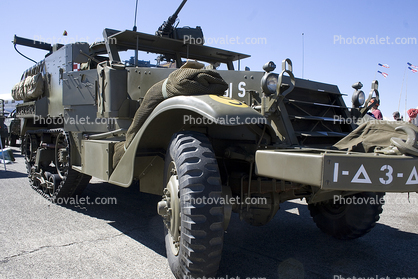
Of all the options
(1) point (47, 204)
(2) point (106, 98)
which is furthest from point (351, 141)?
(1) point (47, 204)

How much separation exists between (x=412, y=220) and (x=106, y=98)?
4.22 meters

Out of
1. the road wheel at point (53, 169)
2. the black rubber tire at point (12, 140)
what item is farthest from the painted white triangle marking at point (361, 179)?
the black rubber tire at point (12, 140)

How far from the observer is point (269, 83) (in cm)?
275

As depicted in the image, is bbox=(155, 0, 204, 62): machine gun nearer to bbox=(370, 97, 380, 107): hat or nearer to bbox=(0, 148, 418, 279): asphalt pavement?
bbox=(0, 148, 418, 279): asphalt pavement

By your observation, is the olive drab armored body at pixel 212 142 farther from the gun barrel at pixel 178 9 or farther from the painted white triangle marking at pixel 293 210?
the painted white triangle marking at pixel 293 210

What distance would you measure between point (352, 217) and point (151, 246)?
6.69 ft

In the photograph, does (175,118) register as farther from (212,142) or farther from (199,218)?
(199,218)

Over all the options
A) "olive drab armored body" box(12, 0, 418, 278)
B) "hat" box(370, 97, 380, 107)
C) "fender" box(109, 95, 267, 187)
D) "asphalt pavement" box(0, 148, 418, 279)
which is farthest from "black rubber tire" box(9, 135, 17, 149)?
"hat" box(370, 97, 380, 107)

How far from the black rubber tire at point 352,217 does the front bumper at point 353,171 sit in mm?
1536

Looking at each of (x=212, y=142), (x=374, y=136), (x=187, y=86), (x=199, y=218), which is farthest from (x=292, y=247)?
(x=187, y=86)

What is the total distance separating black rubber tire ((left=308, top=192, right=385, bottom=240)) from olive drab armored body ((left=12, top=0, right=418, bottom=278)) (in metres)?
0.01

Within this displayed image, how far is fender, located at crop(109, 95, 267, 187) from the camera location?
2.23 m

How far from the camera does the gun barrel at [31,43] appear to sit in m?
6.79

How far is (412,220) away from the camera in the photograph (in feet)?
14.9
